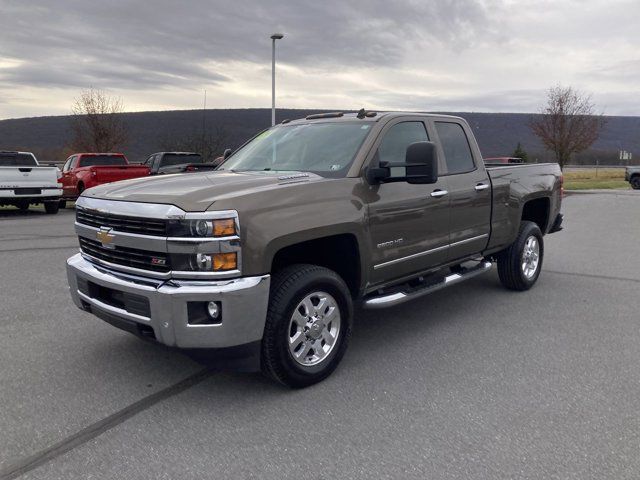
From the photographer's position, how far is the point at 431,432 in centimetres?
324

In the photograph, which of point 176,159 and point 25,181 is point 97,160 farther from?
point 25,181

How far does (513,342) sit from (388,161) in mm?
1875

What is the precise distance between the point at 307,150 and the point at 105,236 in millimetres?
1822

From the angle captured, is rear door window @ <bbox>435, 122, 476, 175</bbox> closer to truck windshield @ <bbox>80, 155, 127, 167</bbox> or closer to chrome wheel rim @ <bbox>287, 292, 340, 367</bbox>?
chrome wheel rim @ <bbox>287, 292, 340, 367</bbox>

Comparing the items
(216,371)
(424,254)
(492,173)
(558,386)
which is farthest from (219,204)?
(492,173)

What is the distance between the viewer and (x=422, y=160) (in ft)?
13.7

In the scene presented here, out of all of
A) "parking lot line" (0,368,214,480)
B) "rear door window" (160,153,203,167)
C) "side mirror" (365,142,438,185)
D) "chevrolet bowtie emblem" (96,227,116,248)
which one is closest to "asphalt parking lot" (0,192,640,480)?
"parking lot line" (0,368,214,480)

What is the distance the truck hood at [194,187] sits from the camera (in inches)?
137

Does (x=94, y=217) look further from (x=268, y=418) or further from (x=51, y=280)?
(x=51, y=280)

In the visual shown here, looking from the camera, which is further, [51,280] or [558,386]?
[51,280]

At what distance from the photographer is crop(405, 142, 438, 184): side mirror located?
4.17 metres

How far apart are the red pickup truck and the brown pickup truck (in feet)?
39.4

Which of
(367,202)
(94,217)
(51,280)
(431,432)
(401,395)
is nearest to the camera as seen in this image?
(431,432)

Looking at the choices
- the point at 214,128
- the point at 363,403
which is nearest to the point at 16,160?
the point at 363,403
